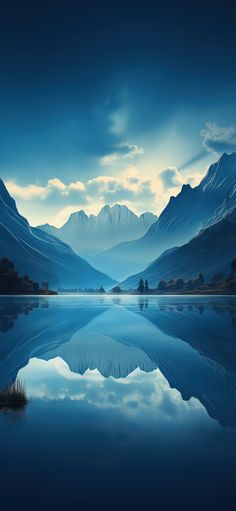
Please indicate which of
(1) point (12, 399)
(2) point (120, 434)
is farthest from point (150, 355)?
(2) point (120, 434)

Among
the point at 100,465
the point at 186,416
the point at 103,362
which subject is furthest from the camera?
the point at 103,362

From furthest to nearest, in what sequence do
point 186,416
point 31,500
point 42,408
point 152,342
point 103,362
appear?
point 152,342, point 103,362, point 42,408, point 186,416, point 31,500

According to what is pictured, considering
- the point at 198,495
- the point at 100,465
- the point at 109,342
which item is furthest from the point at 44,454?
the point at 109,342

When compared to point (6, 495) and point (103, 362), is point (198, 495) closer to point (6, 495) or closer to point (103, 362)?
point (6, 495)

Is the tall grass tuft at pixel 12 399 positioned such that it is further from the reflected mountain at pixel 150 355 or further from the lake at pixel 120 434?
the reflected mountain at pixel 150 355

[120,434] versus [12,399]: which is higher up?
[12,399]

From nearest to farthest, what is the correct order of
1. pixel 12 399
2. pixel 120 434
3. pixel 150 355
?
pixel 120 434 → pixel 12 399 → pixel 150 355

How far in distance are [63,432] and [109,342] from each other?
89.9 ft

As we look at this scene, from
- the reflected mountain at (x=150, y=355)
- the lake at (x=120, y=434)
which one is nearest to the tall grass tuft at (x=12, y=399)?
the lake at (x=120, y=434)

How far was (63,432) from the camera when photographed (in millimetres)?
14859

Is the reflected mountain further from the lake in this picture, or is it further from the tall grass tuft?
the tall grass tuft

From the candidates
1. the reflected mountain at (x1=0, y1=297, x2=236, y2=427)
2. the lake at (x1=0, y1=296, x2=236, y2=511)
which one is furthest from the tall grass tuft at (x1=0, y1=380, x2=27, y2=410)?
the reflected mountain at (x1=0, y1=297, x2=236, y2=427)

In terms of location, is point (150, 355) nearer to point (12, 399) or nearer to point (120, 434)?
point (12, 399)

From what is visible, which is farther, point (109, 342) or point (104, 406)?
point (109, 342)
